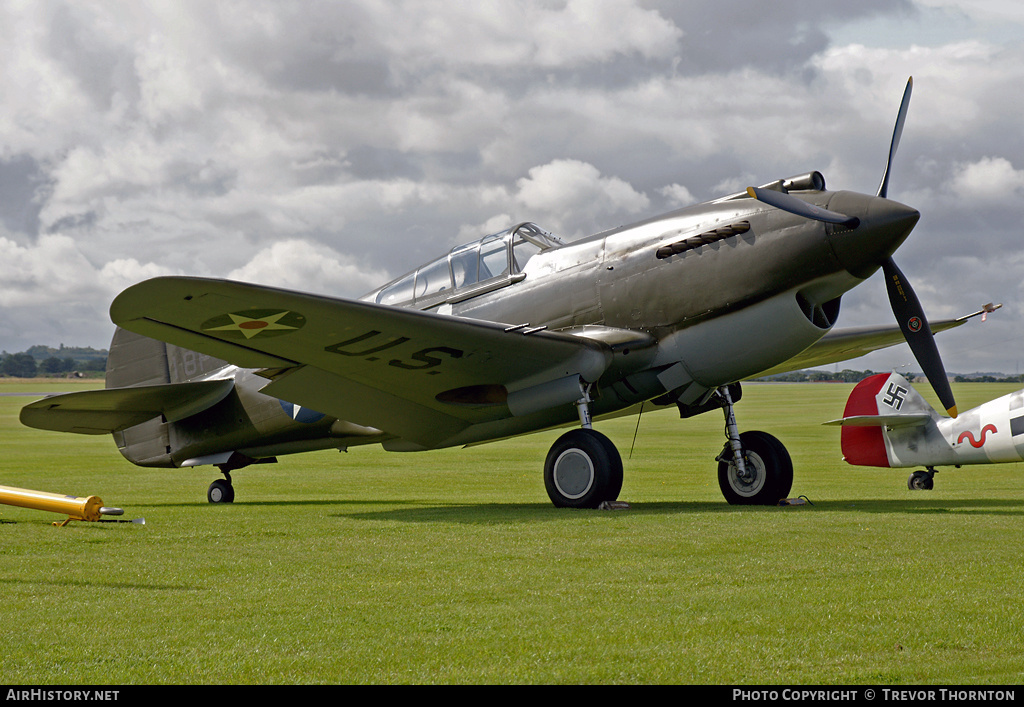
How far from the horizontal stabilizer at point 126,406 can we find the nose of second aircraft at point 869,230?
27.2 ft

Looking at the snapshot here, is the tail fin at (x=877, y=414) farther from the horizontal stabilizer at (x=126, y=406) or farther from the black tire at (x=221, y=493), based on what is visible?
the horizontal stabilizer at (x=126, y=406)

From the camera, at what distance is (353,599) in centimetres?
464

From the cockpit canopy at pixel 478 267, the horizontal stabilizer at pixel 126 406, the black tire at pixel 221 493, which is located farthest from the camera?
the black tire at pixel 221 493

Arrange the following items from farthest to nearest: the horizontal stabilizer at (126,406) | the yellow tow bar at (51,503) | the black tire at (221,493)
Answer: the black tire at (221,493)
the horizontal stabilizer at (126,406)
the yellow tow bar at (51,503)

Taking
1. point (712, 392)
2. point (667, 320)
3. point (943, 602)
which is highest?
point (667, 320)

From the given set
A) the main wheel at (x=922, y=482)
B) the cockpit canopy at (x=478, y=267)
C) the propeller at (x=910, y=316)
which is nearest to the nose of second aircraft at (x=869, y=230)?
the propeller at (x=910, y=316)

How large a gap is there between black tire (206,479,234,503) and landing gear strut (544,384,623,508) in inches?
219

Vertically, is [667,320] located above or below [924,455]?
above

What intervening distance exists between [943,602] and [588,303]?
5.61 meters

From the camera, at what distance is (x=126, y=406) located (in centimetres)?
1226

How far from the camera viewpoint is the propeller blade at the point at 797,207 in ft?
26.7

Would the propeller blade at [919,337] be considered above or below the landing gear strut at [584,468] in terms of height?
above
